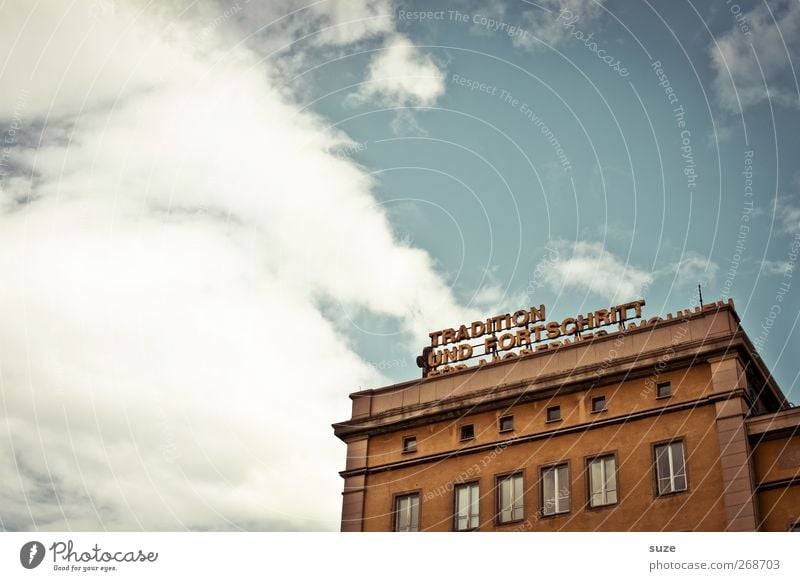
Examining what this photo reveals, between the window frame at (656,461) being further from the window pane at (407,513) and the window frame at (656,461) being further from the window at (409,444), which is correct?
the window at (409,444)

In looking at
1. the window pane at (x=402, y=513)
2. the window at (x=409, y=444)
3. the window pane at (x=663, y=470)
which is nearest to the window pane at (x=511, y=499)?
the window pane at (x=402, y=513)

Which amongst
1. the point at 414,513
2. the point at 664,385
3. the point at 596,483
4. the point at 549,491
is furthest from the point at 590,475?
the point at 414,513

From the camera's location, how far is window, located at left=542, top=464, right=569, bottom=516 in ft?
165

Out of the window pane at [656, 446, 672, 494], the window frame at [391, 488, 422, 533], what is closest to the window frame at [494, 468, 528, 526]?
the window frame at [391, 488, 422, 533]

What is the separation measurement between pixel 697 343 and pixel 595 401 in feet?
19.7

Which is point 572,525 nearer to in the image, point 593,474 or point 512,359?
point 593,474

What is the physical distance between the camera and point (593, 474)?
50.2m

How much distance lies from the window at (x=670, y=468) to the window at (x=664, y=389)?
2.64m

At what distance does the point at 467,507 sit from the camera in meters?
53.7

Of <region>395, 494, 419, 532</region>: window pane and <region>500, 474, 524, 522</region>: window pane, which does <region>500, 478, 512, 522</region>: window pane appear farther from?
<region>395, 494, 419, 532</region>: window pane

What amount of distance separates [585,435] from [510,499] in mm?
5059

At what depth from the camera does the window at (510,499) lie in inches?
2041
